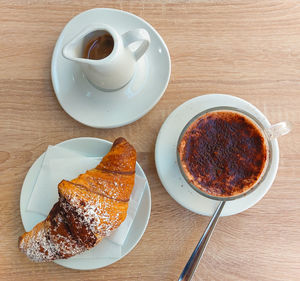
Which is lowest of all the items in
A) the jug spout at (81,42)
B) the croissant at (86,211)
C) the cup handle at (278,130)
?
the croissant at (86,211)

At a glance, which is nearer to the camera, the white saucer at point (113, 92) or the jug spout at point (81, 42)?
the jug spout at point (81, 42)

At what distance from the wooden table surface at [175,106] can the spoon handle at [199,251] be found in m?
0.07

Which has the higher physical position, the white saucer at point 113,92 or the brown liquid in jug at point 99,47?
the brown liquid in jug at point 99,47

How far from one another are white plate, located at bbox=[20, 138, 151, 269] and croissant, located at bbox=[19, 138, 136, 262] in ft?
0.18

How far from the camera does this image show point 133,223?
1.09 metres

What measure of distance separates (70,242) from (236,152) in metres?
0.58

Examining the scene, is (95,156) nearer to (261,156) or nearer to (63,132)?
(63,132)

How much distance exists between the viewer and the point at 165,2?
3.88 ft

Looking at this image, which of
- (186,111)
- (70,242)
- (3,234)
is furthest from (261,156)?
(3,234)

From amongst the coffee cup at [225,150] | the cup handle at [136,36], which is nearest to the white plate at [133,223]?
the coffee cup at [225,150]

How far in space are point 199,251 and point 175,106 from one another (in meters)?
0.51

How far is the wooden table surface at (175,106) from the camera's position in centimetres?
115

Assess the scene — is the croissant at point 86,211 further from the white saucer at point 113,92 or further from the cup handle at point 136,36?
the cup handle at point 136,36

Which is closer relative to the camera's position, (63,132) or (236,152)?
(236,152)
